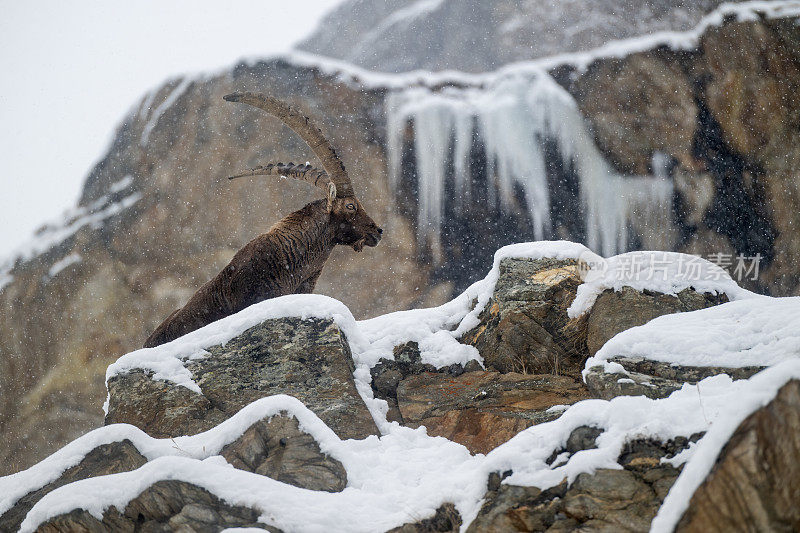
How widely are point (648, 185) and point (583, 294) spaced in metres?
6.87

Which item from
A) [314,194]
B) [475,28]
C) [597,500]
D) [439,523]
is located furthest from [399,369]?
[475,28]

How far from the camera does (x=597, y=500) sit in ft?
8.96

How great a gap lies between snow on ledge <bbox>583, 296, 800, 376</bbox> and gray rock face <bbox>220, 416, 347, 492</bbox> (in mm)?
1543

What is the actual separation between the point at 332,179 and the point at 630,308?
264cm

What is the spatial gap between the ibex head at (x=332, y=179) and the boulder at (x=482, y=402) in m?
1.57

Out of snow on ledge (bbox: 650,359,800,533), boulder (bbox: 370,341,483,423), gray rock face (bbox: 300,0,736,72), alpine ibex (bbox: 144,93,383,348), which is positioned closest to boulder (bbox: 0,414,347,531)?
boulder (bbox: 370,341,483,423)

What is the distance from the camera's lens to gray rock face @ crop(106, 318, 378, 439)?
4527 millimetres

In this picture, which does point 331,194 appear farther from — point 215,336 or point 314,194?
point 314,194

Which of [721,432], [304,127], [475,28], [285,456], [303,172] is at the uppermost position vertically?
[475,28]

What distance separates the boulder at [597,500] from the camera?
2.68m

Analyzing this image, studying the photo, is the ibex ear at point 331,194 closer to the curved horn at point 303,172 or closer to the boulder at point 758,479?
the curved horn at point 303,172

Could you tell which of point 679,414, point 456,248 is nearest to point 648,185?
point 456,248

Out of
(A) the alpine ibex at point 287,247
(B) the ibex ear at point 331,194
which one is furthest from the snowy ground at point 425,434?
(B) the ibex ear at point 331,194

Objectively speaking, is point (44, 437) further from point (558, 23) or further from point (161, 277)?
point (558, 23)
